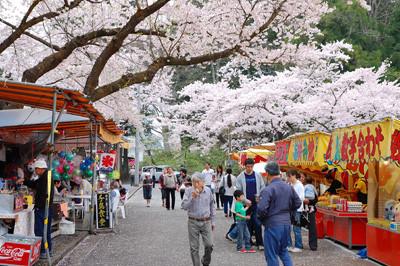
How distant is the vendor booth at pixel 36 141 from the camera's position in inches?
355

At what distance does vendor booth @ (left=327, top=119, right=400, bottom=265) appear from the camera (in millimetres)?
8320

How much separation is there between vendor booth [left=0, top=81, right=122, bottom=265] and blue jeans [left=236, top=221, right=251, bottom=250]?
12.7 ft

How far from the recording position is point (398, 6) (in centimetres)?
3456

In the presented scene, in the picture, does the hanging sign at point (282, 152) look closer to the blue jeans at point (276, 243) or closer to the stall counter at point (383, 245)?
the stall counter at point (383, 245)

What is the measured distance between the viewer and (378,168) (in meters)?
10.7

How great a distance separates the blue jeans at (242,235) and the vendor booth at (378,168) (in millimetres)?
2308

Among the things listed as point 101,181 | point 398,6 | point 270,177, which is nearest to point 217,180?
point 101,181

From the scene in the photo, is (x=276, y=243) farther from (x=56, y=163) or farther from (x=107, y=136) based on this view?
(x=56, y=163)

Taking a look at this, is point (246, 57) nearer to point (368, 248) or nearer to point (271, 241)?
point (368, 248)

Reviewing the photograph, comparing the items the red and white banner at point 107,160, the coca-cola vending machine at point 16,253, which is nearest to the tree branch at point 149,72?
the coca-cola vending machine at point 16,253

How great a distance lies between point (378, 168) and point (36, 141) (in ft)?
33.0

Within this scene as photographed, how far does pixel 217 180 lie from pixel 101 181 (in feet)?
20.3

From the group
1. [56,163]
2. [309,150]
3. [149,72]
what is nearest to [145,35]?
[149,72]

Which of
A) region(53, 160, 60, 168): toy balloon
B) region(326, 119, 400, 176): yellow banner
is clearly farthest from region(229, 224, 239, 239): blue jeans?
region(53, 160, 60, 168): toy balloon
